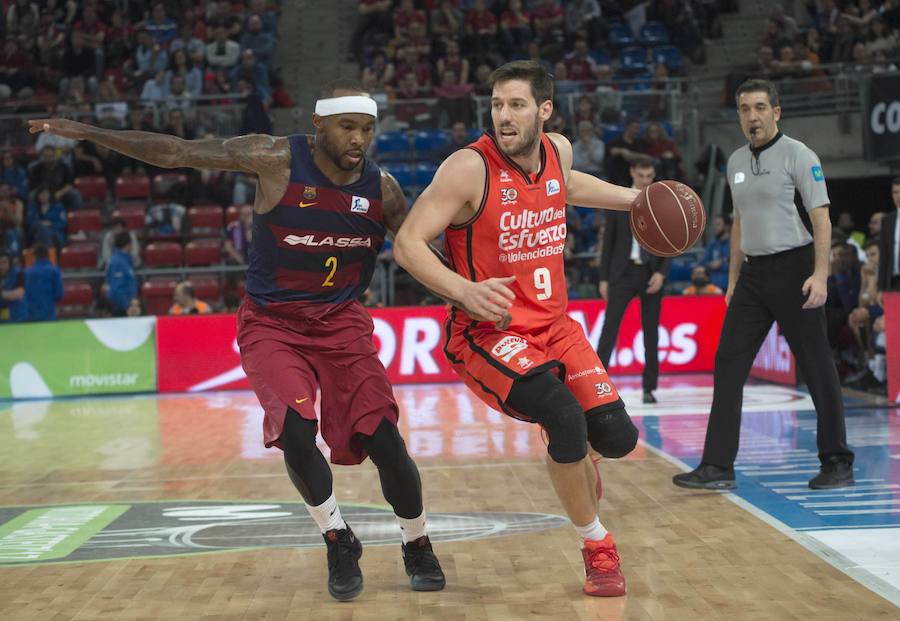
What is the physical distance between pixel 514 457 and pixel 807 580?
3.90m

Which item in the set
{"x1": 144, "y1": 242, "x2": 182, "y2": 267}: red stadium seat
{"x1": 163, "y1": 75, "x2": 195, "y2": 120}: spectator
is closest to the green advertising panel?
{"x1": 144, "y1": 242, "x2": 182, "y2": 267}: red stadium seat

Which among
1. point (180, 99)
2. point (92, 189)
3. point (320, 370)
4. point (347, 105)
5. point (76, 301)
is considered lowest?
point (76, 301)

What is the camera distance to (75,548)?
564 cm

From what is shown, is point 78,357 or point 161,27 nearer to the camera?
point 78,357

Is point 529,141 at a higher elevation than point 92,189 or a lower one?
higher

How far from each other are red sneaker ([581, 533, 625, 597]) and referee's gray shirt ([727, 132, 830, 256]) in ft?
8.74

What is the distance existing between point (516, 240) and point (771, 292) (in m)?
2.44

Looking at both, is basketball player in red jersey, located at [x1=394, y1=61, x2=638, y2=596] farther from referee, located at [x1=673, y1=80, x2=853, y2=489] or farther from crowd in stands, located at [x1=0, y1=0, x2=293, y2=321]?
crowd in stands, located at [x1=0, y1=0, x2=293, y2=321]

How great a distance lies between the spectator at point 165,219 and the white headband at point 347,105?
13177 millimetres

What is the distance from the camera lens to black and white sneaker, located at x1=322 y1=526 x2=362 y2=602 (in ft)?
15.0

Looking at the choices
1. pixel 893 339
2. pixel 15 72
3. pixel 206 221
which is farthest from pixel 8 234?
pixel 893 339

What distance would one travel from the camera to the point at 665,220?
16.5ft

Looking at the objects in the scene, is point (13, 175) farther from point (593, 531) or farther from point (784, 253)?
point (593, 531)

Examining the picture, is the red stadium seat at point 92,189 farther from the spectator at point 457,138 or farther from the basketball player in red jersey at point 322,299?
the basketball player in red jersey at point 322,299
